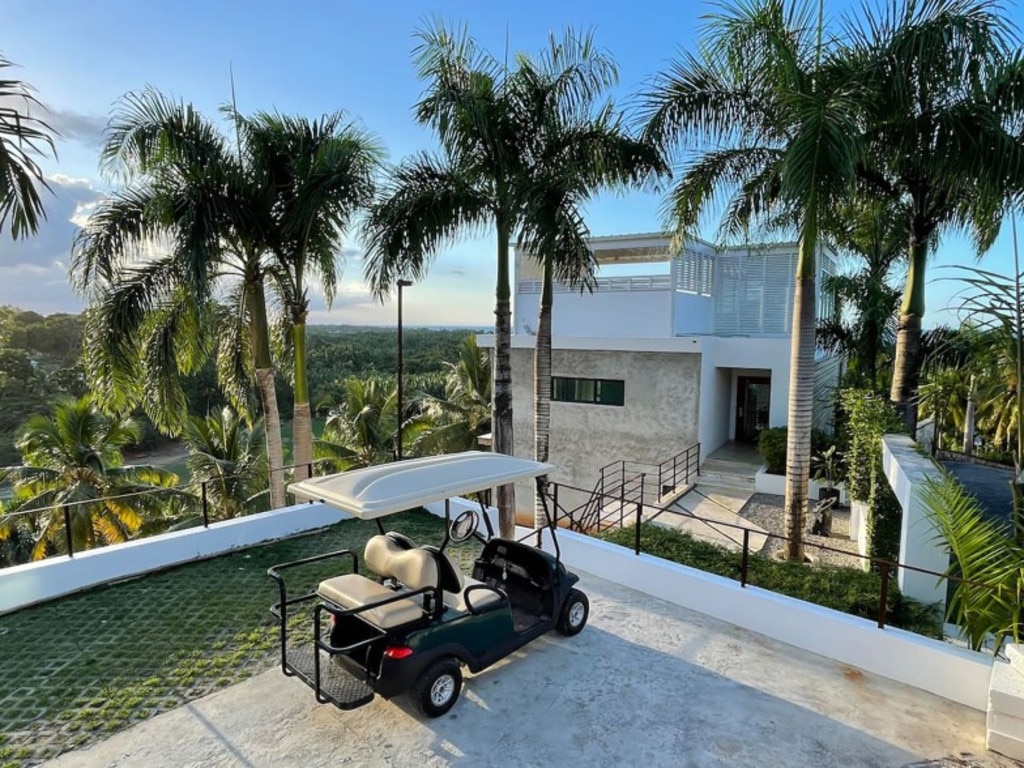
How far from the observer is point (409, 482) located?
4672 mm

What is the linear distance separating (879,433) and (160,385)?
12283mm

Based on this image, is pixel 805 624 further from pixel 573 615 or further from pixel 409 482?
pixel 409 482

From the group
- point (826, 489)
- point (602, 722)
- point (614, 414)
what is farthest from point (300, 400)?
point (826, 489)

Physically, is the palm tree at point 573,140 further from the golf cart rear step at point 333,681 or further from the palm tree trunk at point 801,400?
the golf cart rear step at point 333,681

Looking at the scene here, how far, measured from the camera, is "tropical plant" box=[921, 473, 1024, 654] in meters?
4.31

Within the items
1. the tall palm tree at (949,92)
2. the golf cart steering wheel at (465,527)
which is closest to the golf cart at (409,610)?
the golf cart steering wheel at (465,527)

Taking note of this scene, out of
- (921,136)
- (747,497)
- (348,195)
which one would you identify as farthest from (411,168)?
(747,497)

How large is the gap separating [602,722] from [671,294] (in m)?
12.2

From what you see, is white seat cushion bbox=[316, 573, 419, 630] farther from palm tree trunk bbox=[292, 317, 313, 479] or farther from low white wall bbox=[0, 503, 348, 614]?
palm tree trunk bbox=[292, 317, 313, 479]

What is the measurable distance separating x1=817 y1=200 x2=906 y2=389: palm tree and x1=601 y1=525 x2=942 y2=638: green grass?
8901mm

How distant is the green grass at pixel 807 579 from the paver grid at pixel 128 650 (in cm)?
272

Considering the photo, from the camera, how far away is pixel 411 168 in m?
9.48

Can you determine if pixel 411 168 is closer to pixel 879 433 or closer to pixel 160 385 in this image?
pixel 160 385

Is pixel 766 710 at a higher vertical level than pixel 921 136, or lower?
lower
